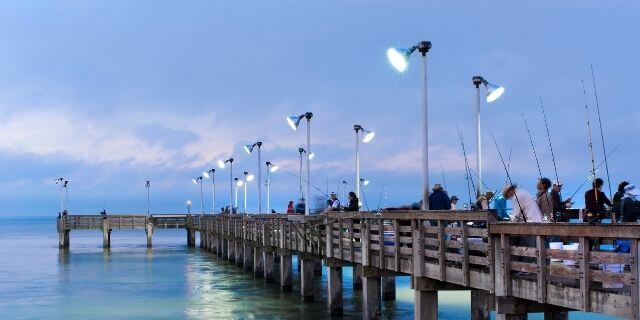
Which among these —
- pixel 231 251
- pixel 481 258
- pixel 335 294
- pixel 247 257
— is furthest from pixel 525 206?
pixel 231 251

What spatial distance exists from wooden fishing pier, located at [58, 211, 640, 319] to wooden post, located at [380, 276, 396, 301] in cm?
5

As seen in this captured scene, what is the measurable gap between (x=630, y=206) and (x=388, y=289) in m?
→ 18.7

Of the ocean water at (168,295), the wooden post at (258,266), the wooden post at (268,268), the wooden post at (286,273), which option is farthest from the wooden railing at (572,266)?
the wooden post at (258,266)

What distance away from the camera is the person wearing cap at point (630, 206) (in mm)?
13398

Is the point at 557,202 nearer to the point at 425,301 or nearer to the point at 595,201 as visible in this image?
the point at 595,201

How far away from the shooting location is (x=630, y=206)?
13.5 m

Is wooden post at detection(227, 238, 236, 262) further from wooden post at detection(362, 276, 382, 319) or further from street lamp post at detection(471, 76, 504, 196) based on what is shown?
street lamp post at detection(471, 76, 504, 196)

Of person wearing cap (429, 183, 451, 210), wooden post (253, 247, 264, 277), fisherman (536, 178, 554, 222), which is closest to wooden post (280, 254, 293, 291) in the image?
wooden post (253, 247, 264, 277)

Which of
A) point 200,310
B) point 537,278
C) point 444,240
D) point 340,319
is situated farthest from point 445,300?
point 537,278

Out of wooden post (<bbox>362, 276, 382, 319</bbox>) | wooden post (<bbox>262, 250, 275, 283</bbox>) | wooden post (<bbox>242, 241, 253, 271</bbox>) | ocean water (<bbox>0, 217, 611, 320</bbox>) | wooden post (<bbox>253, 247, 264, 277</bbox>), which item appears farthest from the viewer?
wooden post (<bbox>242, 241, 253, 271</bbox>)

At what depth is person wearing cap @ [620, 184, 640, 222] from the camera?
527 inches

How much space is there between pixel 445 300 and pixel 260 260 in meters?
13.6

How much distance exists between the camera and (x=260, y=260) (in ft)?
140

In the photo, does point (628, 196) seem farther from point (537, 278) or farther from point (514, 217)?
point (537, 278)
